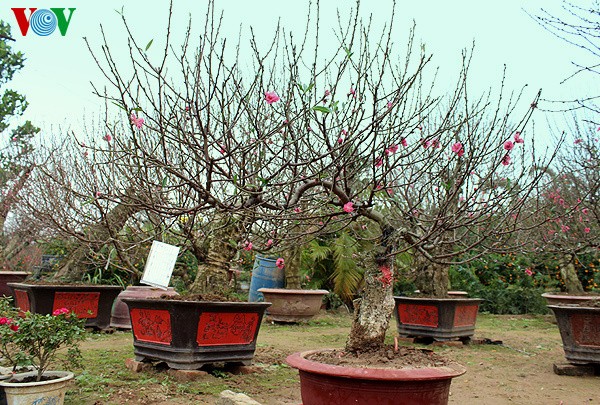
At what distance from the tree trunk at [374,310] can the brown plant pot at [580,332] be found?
2.91m

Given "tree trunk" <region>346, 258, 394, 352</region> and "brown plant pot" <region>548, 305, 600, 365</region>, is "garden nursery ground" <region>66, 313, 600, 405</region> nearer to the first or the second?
"brown plant pot" <region>548, 305, 600, 365</region>

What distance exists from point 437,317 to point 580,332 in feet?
6.61

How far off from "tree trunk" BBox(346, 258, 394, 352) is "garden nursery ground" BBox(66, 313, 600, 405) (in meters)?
1.14

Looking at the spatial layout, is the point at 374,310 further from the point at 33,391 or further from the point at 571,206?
the point at 571,206

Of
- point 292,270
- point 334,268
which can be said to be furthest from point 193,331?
point 334,268

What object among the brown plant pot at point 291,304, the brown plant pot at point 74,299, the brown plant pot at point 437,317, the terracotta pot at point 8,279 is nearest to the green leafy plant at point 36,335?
the brown plant pot at point 74,299

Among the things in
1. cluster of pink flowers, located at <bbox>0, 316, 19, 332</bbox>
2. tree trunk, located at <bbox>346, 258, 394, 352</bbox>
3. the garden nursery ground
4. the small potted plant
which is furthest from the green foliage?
cluster of pink flowers, located at <bbox>0, 316, 19, 332</bbox>

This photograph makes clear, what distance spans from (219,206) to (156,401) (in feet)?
5.96

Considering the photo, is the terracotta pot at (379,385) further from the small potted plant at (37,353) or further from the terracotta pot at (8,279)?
the terracotta pot at (8,279)

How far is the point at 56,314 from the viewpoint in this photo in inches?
145

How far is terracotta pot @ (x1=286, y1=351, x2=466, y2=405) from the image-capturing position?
2629 millimetres

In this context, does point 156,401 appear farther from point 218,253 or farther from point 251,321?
point 218,253

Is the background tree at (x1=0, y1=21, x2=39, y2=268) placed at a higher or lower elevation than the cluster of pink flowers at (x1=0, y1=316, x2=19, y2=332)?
higher

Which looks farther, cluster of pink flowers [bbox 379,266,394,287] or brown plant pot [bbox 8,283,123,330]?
brown plant pot [bbox 8,283,123,330]
